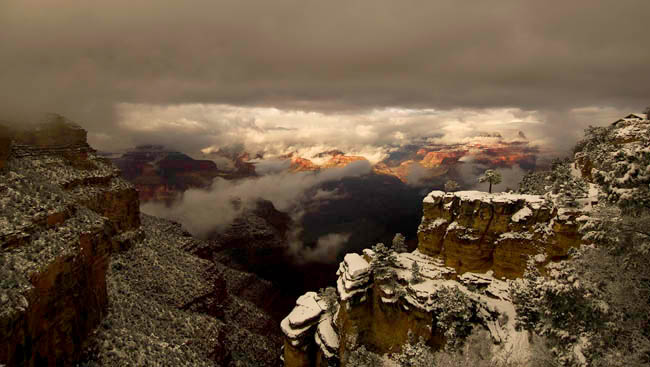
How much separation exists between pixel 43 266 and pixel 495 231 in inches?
1952

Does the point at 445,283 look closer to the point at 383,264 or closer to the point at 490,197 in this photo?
the point at 383,264

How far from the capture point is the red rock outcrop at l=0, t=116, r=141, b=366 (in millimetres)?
21688

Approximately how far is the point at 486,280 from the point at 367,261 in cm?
1695

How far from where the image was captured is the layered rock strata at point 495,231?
104ft

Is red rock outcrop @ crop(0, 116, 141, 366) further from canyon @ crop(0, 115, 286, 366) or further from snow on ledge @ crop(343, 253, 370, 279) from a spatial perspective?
snow on ledge @ crop(343, 253, 370, 279)

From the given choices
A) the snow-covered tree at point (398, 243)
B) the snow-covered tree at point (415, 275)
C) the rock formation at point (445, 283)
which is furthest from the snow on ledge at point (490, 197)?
the snow-covered tree at point (415, 275)

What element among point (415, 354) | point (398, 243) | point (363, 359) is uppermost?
point (398, 243)

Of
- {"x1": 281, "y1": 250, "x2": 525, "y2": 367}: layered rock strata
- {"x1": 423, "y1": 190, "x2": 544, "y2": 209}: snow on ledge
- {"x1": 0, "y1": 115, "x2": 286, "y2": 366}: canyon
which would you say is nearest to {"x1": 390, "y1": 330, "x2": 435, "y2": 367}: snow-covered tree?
{"x1": 281, "y1": 250, "x2": 525, "y2": 367}: layered rock strata

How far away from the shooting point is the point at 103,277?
120 ft

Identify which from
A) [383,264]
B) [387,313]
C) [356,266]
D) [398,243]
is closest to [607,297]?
[383,264]

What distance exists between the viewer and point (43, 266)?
24.7 metres

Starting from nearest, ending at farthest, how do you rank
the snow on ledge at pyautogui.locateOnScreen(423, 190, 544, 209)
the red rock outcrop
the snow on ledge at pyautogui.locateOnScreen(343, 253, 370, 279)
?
the red rock outcrop → the snow on ledge at pyautogui.locateOnScreen(423, 190, 544, 209) → the snow on ledge at pyautogui.locateOnScreen(343, 253, 370, 279)

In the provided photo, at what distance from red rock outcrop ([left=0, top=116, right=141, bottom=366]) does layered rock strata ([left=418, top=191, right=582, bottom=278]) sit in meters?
44.6

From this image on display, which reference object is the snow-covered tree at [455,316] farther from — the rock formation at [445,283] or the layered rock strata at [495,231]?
the layered rock strata at [495,231]
